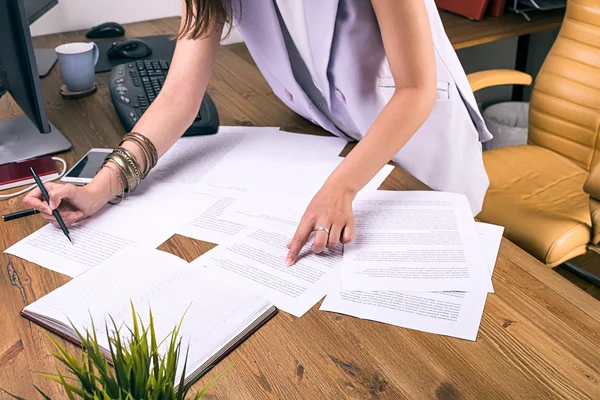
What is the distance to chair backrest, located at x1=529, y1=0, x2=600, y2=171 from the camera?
158cm

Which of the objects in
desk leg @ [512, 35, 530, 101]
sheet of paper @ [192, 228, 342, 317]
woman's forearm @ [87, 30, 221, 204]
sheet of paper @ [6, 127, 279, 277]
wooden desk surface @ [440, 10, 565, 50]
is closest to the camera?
sheet of paper @ [192, 228, 342, 317]

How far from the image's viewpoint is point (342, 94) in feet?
3.87

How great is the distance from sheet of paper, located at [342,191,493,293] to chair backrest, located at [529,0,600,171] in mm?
→ 817

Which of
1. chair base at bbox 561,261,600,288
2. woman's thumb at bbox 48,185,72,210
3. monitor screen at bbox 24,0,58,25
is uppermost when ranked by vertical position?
monitor screen at bbox 24,0,58,25

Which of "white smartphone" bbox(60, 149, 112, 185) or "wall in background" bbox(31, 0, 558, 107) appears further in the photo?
"wall in background" bbox(31, 0, 558, 107)

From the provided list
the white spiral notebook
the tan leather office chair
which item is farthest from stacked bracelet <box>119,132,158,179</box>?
the tan leather office chair

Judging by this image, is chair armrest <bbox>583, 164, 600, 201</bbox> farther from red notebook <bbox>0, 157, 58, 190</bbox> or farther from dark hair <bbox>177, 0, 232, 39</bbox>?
red notebook <bbox>0, 157, 58, 190</bbox>

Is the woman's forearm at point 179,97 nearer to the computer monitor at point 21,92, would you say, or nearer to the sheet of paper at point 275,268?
the computer monitor at point 21,92

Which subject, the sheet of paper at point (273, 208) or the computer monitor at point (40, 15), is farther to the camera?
the computer monitor at point (40, 15)

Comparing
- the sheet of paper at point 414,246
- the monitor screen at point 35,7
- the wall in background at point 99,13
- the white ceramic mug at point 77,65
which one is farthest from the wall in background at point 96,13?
the sheet of paper at point 414,246

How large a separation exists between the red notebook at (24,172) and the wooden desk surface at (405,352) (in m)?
0.26

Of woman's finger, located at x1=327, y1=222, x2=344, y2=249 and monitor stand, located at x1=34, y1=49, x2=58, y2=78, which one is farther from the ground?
monitor stand, located at x1=34, y1=49, x2=58, y2=78

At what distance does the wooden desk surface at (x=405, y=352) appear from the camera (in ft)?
2.22

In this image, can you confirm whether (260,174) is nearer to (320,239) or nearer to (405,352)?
(320,239)
